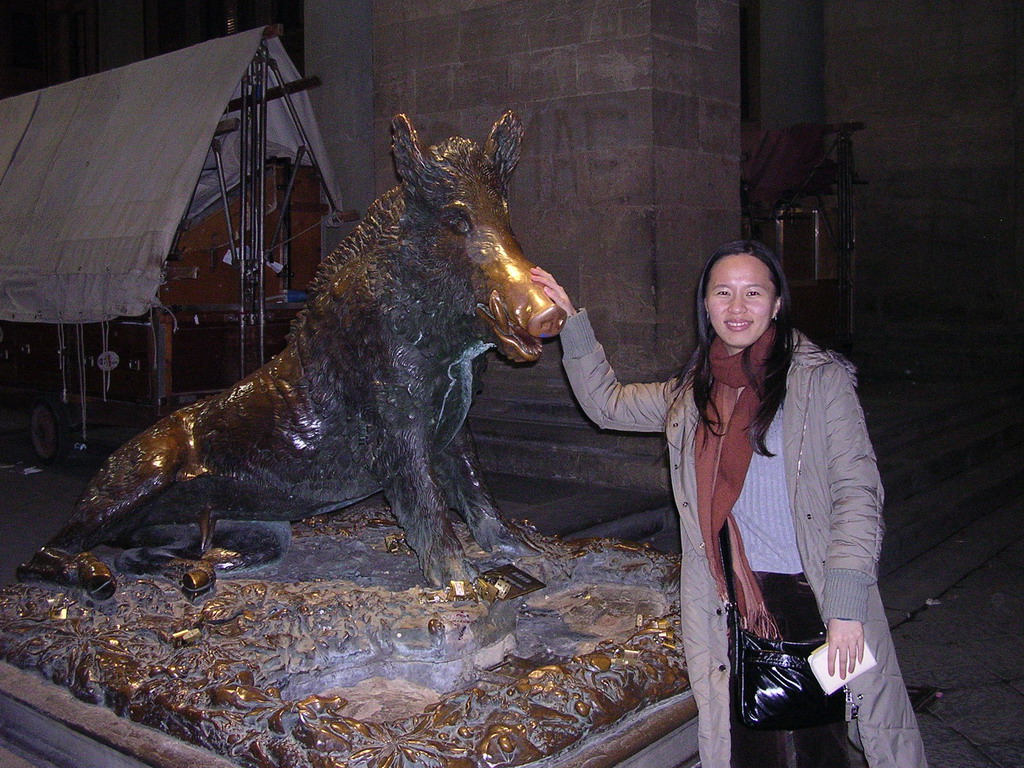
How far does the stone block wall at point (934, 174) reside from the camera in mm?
10562

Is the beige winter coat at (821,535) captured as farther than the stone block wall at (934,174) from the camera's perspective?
No

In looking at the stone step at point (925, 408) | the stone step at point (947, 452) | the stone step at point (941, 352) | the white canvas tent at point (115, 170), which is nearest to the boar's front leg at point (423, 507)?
the stone step at point (947, 452)

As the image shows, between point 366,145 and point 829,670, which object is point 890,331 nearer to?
point 366,145

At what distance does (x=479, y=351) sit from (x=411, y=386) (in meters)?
0.22

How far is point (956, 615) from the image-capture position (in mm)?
4371

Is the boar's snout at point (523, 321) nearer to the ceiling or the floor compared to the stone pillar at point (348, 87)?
nearer to the floor

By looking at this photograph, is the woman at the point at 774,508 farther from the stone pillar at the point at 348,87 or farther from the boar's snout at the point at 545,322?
the stone pillar at the point at 348,87

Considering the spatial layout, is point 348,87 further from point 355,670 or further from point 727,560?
point 727,560

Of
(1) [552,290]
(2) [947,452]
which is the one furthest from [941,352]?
(1) [552,290]

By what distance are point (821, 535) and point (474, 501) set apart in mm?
1385

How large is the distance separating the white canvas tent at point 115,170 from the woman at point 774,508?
15.3ft

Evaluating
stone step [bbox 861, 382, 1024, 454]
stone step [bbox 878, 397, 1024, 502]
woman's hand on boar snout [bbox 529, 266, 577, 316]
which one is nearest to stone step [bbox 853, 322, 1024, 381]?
stone step [bbox 861, 382, 1024, 454]

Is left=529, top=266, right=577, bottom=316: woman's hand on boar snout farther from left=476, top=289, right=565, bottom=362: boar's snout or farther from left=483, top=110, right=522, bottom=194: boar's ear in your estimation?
left=483, top=110, right=522, bottom=194: boar's ear

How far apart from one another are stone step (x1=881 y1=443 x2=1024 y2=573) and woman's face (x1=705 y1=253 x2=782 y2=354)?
3.17m
